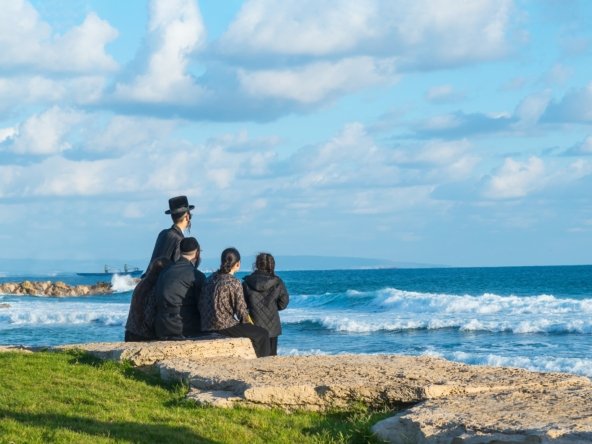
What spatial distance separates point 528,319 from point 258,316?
2127 cm

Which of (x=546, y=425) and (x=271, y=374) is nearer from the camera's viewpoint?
(x=546, y=425)

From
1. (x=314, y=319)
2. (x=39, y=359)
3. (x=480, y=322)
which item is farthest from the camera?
(x=314, y=319)

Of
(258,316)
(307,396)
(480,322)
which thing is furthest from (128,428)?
(480,322)

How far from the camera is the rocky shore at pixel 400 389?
6.16 metres

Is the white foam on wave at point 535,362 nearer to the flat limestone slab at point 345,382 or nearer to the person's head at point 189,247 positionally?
the person's head at point 189,247

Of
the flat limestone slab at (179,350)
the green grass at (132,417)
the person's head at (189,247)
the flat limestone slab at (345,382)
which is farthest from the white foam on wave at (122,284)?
the flat limestone slab at (345,382)

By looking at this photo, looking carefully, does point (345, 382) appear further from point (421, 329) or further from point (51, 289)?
point (51, 289)

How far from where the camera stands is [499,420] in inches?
246

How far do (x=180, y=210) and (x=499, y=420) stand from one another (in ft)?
17.1

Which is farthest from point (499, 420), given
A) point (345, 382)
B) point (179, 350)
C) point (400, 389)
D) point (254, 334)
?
point (254, 334)

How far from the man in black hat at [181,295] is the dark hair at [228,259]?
0.30 metres

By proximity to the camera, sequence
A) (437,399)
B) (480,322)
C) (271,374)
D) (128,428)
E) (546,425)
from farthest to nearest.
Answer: (480,322)
(271,374)
(437,399)
(128,428)
(546,425)

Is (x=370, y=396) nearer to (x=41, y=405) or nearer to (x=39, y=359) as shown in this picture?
(x=41, y=405)

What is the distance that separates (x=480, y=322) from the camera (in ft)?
97.8
